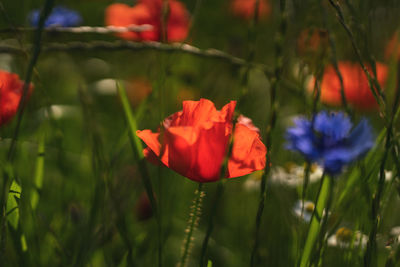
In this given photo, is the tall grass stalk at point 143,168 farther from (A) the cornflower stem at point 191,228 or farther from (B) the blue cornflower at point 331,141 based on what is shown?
(B) the blue cornflower at point 331,141

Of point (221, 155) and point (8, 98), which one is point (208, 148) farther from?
point (8, 98)

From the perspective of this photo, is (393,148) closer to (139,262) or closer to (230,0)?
(139,262)

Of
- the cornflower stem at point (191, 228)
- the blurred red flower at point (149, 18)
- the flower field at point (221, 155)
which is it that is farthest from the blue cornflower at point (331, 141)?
the blurred red flower at point (149, 18)

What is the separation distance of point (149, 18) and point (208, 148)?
0.76 metres

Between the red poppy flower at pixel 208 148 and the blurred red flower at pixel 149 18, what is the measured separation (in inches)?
24.7

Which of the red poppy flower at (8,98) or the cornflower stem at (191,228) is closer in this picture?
the cornflower stem at (191,228)

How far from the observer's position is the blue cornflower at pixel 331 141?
428mm

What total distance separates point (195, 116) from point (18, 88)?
0.78ft

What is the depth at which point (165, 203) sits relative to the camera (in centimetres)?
49

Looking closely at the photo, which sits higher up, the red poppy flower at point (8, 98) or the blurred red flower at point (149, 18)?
the red poppy flower at point (8, 98)

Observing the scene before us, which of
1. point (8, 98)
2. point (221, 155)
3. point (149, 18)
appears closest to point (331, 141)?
point (221, 155)

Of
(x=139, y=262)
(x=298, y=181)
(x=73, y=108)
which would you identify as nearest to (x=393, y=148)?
(x=298, y=181)

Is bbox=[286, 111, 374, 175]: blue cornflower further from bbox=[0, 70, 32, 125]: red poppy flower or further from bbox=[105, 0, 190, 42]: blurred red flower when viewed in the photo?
bbox=[105, 0, 190, 42]: blurred red flower

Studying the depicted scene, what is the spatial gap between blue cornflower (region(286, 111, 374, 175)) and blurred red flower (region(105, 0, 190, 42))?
639mm
